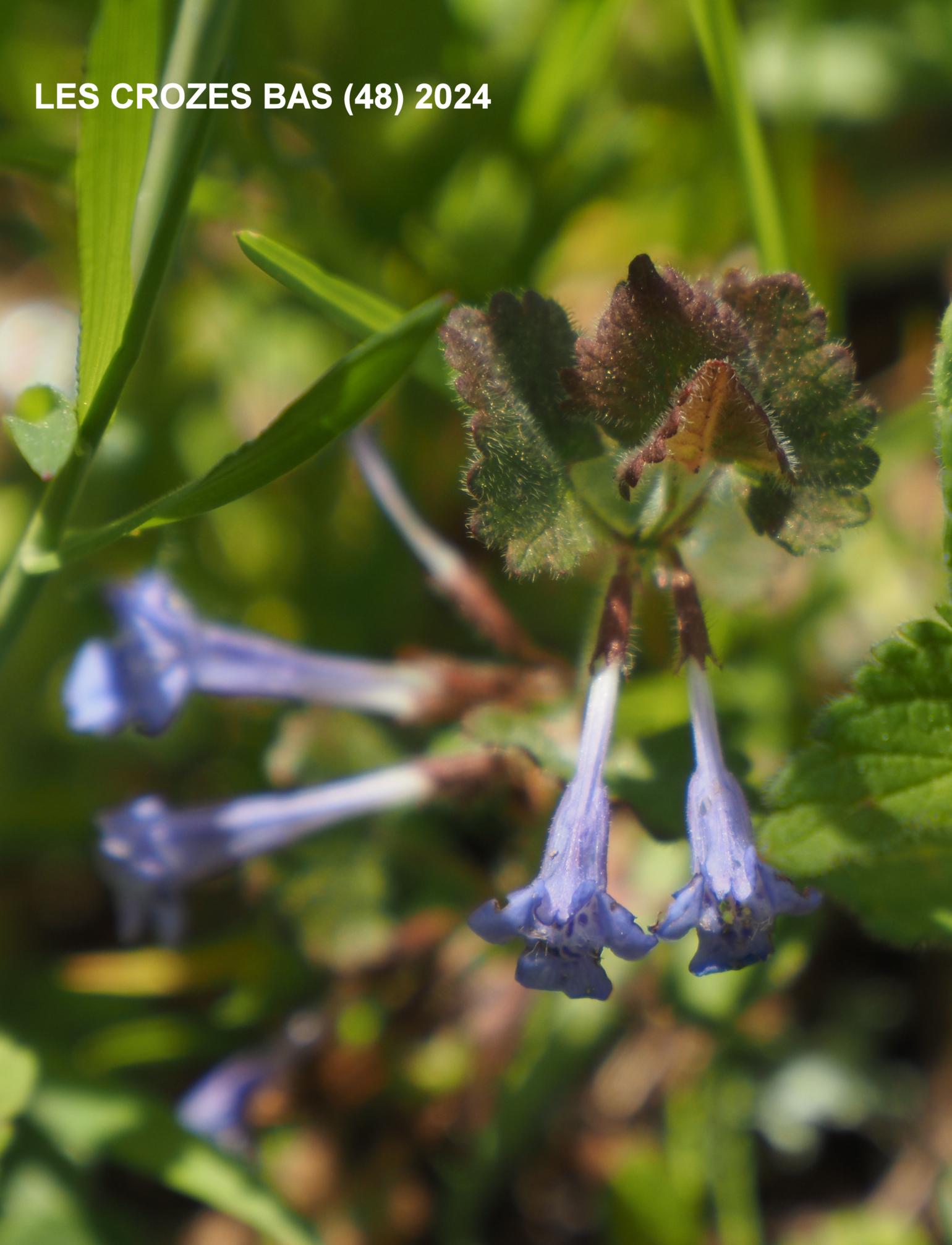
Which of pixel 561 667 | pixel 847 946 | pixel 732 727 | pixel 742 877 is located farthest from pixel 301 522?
pixel 742 877

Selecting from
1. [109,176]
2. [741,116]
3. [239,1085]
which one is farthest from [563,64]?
[239,1085]

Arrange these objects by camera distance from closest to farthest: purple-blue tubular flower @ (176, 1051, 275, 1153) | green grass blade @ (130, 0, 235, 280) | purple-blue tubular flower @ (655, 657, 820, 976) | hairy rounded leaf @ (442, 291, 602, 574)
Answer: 1. purple-blue tubular flower @ (655, 657, 820, 976)
2. hairy rounded leaf @ (442, 291, 602, 574)
3. green grass blade @ (130, 0, 235, 280)
4. purple-blue tubular flower @ (176, 1051, 275, 1153)

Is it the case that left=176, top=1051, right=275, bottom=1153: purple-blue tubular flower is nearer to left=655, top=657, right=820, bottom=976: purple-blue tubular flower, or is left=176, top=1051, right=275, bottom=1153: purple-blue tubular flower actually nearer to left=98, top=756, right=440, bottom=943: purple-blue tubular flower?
left=98, top=756, right=440, bottom=943: purple-blue tubular flower

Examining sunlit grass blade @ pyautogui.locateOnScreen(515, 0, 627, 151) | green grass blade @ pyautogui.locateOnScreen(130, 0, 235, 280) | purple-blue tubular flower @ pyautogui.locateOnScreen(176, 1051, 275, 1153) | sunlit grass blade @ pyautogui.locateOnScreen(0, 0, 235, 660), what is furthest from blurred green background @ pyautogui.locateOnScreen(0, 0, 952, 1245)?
green grass blade @ pyautogui.locateOnScreen(130, 0, 235, 280)

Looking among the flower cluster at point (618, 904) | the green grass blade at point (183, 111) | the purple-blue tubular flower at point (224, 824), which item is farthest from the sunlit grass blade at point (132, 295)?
the flower cluster at point (618, 904)

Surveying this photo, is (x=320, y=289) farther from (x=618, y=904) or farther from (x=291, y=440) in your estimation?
(x=618, y=904)

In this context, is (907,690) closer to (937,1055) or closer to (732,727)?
(732,727)
